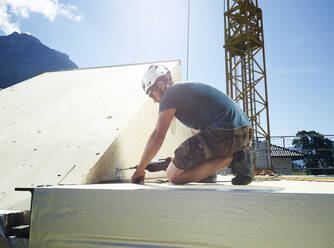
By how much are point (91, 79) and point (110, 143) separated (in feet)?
7.74

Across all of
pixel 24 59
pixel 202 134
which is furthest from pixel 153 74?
pixel 24 59

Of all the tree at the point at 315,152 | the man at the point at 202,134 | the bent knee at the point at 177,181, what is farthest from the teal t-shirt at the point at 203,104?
the tree at the point at 315,152

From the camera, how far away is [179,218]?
100cm

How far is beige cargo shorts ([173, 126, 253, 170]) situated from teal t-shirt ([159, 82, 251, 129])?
0.05 metres

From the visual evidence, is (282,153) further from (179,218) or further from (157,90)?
(179,218)

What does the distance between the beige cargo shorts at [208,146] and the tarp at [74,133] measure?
73cm

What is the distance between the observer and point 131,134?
2.21m

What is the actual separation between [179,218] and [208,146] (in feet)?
1.92

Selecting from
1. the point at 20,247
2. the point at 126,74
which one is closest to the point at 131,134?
the point at 20,247

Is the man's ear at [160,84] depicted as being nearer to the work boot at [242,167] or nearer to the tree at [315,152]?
the work boot at [242,167]

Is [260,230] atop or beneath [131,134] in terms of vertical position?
beneath

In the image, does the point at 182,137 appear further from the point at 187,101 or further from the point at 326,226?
the point at 326,226

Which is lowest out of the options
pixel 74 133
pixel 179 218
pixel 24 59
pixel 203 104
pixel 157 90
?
pixel 179 218

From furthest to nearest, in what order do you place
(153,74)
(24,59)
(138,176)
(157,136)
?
(24,59) < (153,74) < (138,176) < (157,136)
